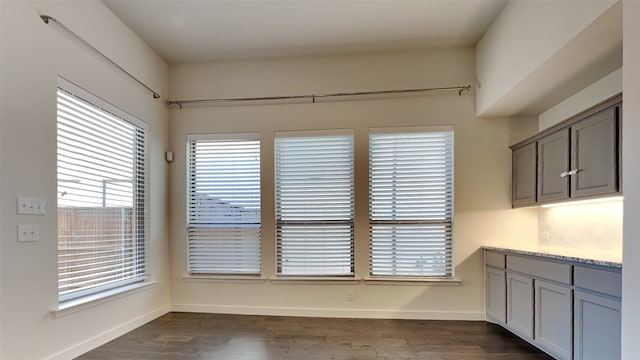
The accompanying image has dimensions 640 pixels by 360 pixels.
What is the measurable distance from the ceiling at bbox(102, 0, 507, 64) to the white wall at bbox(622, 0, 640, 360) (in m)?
1.68

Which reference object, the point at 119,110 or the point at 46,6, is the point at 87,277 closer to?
the point at 119,110

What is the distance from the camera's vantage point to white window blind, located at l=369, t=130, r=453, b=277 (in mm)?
3844

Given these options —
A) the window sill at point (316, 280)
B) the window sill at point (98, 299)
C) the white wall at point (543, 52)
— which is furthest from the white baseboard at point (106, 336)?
the white wall at point (543, 52)

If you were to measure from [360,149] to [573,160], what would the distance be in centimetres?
202

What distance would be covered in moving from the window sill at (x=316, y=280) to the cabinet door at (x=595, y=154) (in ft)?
7.69

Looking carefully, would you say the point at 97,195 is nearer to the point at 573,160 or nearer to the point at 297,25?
the point at 297,25

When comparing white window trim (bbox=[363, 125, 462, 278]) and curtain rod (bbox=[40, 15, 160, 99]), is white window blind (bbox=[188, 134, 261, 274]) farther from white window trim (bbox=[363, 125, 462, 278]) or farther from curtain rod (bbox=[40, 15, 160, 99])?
white window trim (bbox=[363, 125, 462, 278])

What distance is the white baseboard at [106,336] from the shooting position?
2.65m

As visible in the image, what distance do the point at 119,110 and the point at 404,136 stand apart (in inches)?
121

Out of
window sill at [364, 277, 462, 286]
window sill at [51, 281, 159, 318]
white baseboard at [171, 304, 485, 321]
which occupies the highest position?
window sill at [51, 281, 159, 318]

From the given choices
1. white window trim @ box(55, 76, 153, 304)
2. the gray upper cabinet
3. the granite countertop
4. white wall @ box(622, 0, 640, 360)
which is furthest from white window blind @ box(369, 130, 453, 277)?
white window trim @ box(55, 76, 153, 304)

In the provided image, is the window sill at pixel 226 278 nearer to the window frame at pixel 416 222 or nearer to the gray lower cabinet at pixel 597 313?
the window frame at pixel 416 222

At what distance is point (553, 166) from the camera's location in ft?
9.61

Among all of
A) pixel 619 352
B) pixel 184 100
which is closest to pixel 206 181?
pixel 184 100
